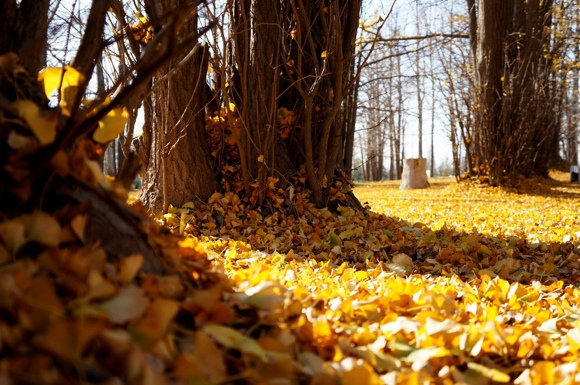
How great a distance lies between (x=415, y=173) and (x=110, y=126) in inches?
463

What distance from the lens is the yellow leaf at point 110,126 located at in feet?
3.68

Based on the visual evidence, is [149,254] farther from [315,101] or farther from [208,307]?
[315,101]

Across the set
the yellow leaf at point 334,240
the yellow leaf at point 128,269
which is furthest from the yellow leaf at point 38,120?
the yellow leaf at point 334,240

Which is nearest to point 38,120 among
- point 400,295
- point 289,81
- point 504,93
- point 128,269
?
point 128,269

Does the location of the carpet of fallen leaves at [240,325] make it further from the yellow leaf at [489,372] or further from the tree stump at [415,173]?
the tree stump at [415,173]

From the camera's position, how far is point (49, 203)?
3.41 feet

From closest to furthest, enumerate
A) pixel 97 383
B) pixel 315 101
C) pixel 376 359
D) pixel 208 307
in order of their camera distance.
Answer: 1. pixel 97 383
2. pixel 208 307
3. pixel 376 359
4. pixel 315 101

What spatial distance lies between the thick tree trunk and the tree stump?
29.8 ft

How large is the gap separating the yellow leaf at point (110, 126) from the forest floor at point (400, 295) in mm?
433

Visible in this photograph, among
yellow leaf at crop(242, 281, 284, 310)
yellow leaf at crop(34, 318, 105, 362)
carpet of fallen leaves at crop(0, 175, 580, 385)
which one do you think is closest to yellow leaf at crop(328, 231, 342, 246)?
carpet of fallen leaves at crop(0, 175, 580, 385)

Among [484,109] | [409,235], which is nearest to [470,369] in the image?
[409,235]

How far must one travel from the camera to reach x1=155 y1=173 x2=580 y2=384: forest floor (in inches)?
42.9

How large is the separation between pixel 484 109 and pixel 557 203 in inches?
92.5

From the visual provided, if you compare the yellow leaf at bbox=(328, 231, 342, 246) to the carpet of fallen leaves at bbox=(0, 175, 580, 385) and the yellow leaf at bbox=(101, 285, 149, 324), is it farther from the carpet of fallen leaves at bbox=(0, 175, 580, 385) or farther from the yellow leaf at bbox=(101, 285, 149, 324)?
the yellow leaf at bbox=(101, 285, 149, 324)
